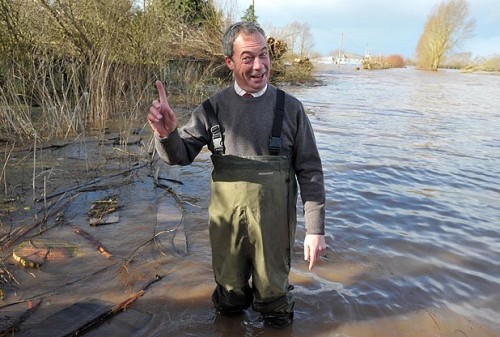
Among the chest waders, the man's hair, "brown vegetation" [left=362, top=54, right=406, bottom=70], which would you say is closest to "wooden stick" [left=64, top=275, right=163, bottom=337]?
the chest waders

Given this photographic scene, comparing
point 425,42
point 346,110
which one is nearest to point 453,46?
point 425,42

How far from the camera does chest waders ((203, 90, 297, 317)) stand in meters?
2.14

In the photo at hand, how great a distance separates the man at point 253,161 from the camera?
2146mm

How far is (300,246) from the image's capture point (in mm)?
3867

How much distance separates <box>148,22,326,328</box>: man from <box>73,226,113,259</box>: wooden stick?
4.56 ft

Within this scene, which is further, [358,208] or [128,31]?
[128,31]

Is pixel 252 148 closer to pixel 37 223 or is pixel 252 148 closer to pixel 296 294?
pixel 296 294

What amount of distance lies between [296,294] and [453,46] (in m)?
58.4

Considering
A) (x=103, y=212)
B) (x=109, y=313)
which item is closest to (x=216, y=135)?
(x=109, y=313)

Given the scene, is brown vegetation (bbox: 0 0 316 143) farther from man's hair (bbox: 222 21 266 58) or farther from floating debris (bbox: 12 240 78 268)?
man's hair (bbox: 222 21 266 58)

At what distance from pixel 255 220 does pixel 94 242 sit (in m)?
2.00

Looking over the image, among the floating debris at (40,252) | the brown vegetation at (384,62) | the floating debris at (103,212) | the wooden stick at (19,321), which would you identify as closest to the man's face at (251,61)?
the wooden stick at (19,321)

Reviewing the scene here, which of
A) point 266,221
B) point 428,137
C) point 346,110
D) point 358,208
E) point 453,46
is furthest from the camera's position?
point 453,46

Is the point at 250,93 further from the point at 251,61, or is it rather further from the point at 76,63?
the point at 76,63
